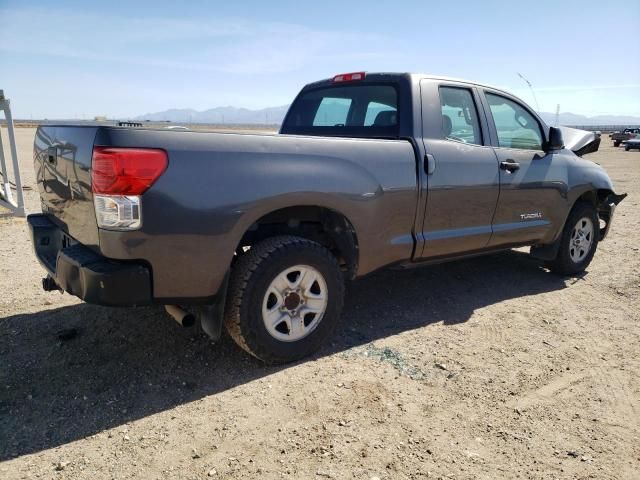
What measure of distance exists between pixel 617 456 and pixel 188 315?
2.29 m

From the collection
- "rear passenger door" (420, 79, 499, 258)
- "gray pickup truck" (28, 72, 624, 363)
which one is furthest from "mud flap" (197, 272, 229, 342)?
"rear passenger door" (420, 79, 499, 258)

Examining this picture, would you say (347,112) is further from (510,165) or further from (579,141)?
(579,141)

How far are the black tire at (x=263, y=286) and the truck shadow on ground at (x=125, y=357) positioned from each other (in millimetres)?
180

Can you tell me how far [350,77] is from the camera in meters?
4.34

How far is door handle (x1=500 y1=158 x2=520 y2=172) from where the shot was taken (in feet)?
14.0

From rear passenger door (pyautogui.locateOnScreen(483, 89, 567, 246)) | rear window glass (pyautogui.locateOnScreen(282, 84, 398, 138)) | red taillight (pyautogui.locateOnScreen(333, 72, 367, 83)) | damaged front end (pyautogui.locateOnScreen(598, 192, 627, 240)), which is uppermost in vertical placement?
red taillight (pyautogui.locateOnScreen(333, 72, 367, 83))

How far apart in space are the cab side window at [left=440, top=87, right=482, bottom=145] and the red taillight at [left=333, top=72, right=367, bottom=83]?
676mm

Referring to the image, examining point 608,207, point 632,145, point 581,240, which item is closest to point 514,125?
point 581,240

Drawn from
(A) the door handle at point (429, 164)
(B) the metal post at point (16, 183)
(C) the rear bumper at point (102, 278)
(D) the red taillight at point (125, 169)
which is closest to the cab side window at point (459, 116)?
(A) the door handle at point (429, 164)

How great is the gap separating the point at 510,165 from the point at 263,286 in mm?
2518

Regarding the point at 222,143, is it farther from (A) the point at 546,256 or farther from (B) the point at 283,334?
(A) the point at 546,256

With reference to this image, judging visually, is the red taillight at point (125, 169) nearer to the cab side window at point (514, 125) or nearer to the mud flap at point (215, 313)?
the mud flap at point (215, 313)

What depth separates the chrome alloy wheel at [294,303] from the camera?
10.2 feet

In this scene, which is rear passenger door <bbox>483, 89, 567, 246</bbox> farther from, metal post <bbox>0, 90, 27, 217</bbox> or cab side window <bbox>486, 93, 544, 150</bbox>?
metal post <bbox>0, 90, 27, 217</bbox>
